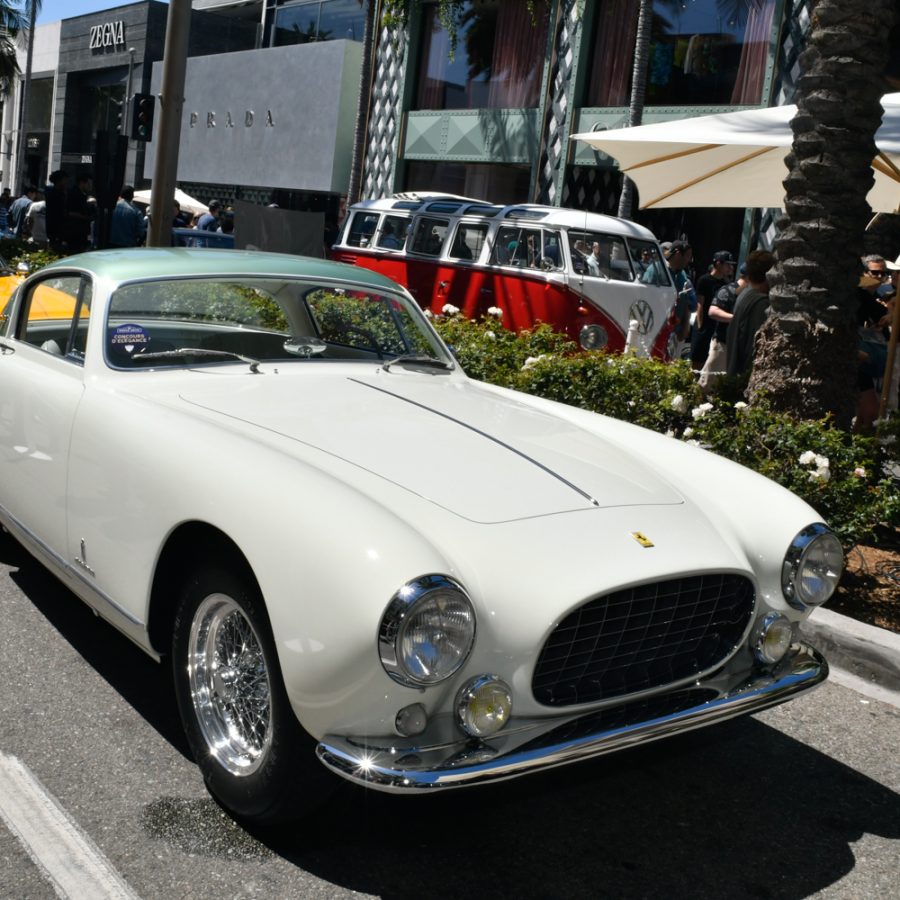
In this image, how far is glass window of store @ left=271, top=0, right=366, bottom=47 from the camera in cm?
2673

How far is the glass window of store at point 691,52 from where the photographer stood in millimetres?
16281

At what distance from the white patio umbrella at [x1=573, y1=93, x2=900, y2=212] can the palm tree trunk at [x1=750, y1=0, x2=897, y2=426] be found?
77 centimetres

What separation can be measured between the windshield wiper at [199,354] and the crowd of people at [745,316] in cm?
362

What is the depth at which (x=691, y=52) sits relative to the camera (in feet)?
56.4

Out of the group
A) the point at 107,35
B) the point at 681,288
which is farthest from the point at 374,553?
the point at 107,35

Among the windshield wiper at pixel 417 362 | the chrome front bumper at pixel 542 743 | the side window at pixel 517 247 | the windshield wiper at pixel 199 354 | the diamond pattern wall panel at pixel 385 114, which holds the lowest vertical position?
the chrome front bumper at pixel 542 743

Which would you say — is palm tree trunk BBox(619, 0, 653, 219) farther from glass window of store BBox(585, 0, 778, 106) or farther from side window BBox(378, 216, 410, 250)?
side window BBox(378, 216, 410, 250)

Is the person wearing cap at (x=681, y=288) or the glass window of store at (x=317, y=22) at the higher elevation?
the glass window of store at (x=317, y=22)

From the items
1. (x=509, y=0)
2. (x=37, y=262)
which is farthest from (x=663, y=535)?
(x=509, y=0)

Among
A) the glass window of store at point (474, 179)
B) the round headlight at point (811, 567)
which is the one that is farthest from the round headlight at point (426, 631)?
the glass window of store at point (474, 179)

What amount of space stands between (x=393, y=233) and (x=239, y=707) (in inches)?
480

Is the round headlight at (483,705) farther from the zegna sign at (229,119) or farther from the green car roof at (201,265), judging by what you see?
the zegna sign at (229,119)

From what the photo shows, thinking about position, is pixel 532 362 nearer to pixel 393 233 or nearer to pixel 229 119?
pixel 393 233

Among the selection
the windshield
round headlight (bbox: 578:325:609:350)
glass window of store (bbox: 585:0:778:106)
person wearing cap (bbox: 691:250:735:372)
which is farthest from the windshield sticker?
glass window of store (bbox: 585:0:778:106)
